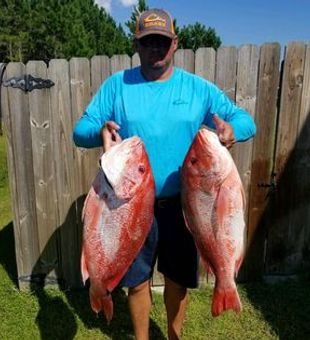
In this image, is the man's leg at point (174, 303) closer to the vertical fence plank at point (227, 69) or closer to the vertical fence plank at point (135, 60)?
the vertical fence plank at point (227, 69)

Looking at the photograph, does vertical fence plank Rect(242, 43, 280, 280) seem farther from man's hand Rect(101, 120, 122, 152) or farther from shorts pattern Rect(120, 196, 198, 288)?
man's hand Rect(101, 120, 122, 152)

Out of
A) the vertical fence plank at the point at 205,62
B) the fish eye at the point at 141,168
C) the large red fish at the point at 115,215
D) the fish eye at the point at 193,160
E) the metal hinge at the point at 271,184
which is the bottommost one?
the metal hinge at the point at 271,184

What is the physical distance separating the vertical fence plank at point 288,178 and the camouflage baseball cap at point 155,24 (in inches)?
71.9

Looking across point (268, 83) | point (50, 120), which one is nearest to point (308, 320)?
point (268, 83)

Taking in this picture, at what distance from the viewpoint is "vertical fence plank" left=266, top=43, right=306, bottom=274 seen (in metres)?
4.12

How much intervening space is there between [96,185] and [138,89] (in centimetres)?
69

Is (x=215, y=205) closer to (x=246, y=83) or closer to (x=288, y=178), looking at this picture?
(x=246, y=83)

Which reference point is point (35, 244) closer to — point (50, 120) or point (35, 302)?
point (35, 302)

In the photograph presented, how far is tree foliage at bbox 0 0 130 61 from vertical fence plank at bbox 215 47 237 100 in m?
32.3

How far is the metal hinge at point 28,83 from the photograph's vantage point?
4.06m

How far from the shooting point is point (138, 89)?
9.04ft

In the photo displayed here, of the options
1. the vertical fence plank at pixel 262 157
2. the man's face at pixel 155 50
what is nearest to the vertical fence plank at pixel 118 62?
the vertical fence plank at pixel 262 157

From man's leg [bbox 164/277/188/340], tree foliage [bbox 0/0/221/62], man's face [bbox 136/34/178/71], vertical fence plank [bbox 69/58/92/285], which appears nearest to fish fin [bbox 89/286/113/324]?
man's leg [bbox 164/277/188/340]

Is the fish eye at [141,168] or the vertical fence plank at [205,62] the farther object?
the vertical fence plank at [205,62]
